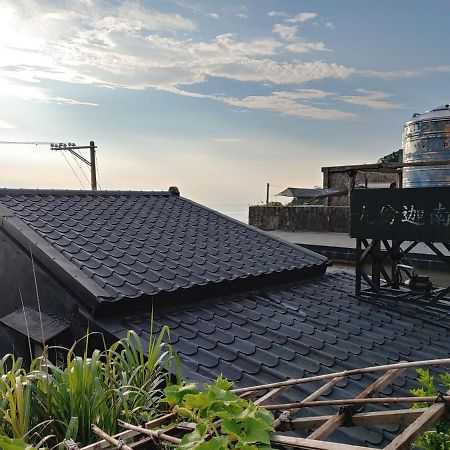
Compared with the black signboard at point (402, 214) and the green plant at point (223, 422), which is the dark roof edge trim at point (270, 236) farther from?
the green plant at point (223, 422)

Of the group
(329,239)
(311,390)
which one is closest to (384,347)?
(311,390)

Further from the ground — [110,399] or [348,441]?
[110,399]

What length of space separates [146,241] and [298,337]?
3097 mm

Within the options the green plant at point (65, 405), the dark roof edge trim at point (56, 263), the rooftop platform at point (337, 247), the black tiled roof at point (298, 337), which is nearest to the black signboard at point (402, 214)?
the black tiled roof at point (298, 337)

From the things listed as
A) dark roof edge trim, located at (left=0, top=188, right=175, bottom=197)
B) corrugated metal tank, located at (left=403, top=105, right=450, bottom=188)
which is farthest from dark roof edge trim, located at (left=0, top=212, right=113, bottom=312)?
corrugated metal tank, located at (left=403, top=105, right=450, bottom=188)

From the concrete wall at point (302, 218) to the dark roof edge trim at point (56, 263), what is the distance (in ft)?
46.5

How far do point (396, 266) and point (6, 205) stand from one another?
275 inches

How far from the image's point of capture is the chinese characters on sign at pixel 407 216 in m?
6.87

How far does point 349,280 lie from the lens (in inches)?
354

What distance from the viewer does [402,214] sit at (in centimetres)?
732

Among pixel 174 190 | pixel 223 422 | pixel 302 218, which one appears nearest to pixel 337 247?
pixel 174 190

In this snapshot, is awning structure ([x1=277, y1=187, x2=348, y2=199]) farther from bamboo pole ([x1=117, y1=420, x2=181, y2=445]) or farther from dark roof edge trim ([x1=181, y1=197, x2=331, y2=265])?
bamboo pole ([x1=117, y1=420, x2=181, y2=445])

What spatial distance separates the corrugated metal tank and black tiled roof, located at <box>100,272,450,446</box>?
33.2 feet

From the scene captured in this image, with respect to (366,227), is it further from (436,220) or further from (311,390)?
(311,390)
